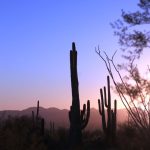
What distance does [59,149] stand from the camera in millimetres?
28047

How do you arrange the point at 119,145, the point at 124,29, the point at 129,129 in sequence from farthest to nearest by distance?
the point at 129,129 < the point at 119,145 < the point at 124,29

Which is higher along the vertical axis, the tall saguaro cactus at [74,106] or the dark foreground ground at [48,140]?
the tall saguaro cactus at [74,106]

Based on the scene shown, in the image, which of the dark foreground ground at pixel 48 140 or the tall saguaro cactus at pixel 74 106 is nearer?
the dark foreground ground at pixel 48 140

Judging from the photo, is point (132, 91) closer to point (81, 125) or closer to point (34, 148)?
point (34, 148)

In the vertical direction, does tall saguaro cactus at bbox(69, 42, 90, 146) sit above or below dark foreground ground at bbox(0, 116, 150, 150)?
above

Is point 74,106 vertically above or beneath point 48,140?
above

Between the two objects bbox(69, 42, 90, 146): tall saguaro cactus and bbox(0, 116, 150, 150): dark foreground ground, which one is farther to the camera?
bbox(69, 42, 90, 146): tall saguaro cactus

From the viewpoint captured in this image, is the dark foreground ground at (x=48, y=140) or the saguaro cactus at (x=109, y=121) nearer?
the dark foreground ground at (x=48, y=140)

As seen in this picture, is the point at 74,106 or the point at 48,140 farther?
the point at 48,140

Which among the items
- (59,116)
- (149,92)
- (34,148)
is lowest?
(34,148)

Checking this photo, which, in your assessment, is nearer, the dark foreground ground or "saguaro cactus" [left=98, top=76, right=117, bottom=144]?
the dark foreground ground

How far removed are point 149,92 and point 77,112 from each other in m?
12.6

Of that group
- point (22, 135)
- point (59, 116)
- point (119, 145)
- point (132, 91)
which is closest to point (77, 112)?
point (119, 145)

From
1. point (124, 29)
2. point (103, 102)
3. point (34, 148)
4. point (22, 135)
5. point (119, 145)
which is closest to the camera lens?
point (124, 29)
